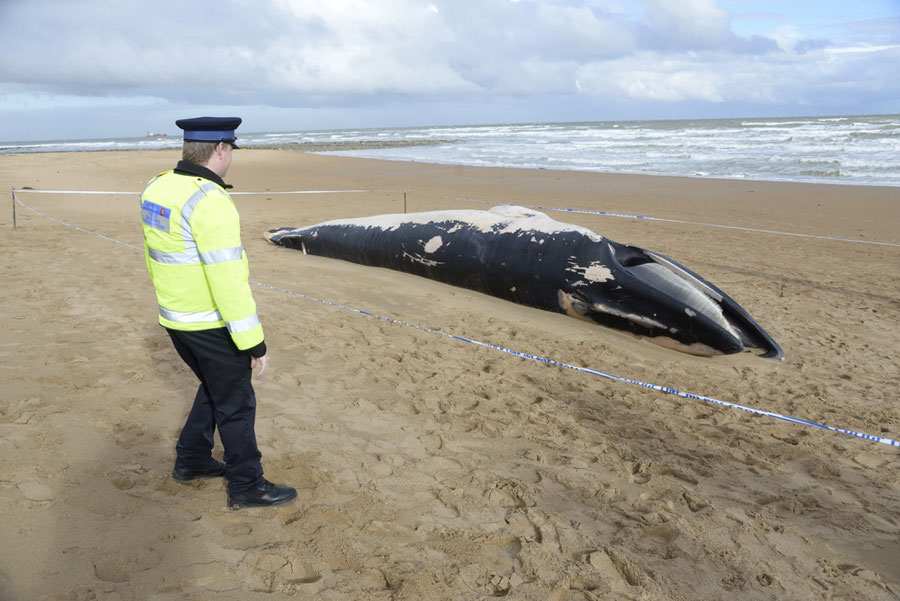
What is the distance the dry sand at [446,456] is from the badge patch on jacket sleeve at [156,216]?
1.36 m

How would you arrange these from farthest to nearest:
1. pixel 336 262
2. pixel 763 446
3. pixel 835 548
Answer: pixel 336 262 → pixel 763 446 → pixel 835 548

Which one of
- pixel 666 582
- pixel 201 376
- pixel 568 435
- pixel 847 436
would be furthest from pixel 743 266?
pixel 201 376

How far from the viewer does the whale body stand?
5750mm

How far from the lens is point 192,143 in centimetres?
285

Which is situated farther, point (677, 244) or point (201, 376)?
point (677, 244)

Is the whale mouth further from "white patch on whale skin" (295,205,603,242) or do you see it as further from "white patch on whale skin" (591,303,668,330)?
"white patch on whale skin" (295,205,603,242)

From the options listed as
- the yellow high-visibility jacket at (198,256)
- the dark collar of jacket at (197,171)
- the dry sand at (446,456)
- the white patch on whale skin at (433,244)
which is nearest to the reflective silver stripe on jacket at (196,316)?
the yellow high-visibility jacket at (198,256)

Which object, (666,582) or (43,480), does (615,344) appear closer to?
(666,582)

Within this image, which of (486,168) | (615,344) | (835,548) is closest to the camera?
(835,548)

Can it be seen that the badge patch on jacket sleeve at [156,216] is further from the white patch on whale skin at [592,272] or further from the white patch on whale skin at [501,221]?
the white patch on whale skin at [501,221]

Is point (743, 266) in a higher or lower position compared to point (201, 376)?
lower

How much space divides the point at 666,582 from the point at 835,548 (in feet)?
3.04

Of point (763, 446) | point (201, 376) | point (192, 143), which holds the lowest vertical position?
point (763, 446)

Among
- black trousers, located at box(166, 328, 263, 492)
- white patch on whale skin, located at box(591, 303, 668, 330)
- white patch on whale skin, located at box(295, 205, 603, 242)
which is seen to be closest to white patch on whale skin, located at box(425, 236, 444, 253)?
white patch on whale skin, located at box(295, 205, 603, 242)
